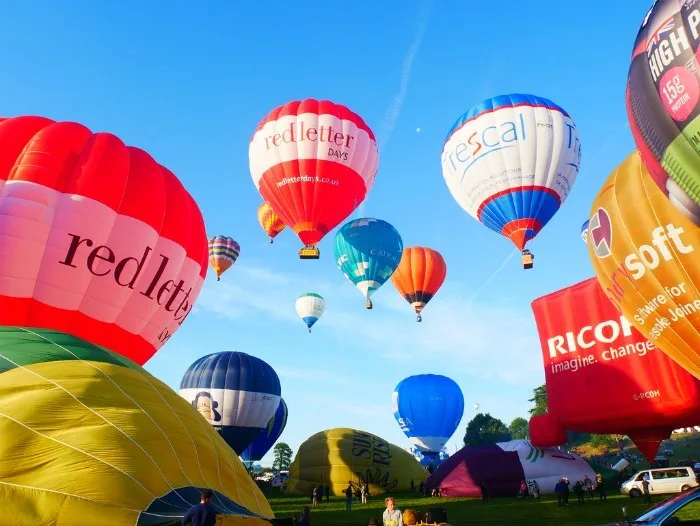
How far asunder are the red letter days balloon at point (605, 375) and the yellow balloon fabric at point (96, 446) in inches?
459

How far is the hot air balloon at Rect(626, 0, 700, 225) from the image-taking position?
27.5 ft

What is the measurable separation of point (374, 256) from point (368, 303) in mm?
2823

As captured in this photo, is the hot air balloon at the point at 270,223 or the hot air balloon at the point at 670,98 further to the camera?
the hot air balloon at the point at 270,223

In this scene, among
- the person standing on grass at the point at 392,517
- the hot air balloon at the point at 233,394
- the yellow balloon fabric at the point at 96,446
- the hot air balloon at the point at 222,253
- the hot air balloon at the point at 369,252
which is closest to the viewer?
the yellow balloon fabric at the point at 96,446

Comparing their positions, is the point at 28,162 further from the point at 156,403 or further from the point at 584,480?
the point at 584,480

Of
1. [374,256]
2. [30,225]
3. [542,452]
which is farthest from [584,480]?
[30,225]

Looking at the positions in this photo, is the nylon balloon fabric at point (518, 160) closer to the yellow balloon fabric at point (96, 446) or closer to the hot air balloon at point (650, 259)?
the hot air balloon at point (650, 259)

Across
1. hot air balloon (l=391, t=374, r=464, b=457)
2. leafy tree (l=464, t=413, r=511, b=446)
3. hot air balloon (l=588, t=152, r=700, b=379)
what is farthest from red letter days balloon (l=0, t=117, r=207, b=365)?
leafy tree (l=464, t=413, r=511, b=446)

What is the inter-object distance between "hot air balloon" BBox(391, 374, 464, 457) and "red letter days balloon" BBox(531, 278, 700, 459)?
1862 centimetres

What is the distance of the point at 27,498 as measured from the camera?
18.6 feet

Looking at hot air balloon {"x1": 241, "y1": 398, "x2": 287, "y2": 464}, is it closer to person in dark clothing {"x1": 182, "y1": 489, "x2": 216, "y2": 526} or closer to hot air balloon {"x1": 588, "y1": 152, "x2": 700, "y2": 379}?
hot air balloon {"x1": 588, "y1": 152, "x2": 700, "y2": 379}

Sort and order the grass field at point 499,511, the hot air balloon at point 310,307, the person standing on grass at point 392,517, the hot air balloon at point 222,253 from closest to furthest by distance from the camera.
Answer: the person standing on grass at point 392,517, the grass field at point 499,511, the hot air balloon at point 222,253, the hot air balloon at point 310,307

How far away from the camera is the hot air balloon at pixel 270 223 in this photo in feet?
131

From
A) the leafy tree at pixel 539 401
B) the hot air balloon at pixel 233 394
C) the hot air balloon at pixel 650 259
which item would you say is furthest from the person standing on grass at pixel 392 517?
the leafy tree at pixel 539 401
